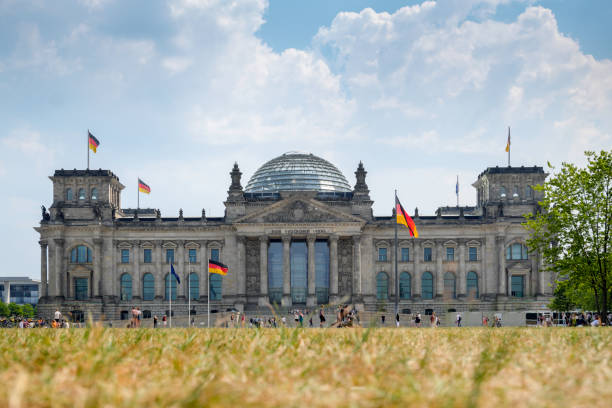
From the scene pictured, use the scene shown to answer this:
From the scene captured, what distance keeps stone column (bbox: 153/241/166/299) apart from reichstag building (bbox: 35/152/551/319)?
0.44ft

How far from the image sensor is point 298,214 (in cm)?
8194

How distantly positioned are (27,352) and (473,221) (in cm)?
8202

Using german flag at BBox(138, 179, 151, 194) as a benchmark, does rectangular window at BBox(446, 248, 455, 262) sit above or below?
below

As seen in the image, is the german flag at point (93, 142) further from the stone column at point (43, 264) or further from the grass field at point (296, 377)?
the grass field at point (296, 377)

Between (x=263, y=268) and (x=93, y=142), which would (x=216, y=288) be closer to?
(x=263, y=268)

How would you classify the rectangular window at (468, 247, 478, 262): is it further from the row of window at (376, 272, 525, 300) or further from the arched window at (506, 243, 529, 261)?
the arched window at (506, 243, 529, 261)

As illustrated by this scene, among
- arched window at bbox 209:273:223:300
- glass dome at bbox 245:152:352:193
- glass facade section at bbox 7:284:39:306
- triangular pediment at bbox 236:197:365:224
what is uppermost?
glass dome at bbox 245:152:352:193

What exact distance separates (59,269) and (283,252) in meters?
29.1

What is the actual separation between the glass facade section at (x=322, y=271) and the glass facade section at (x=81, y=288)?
30217mm

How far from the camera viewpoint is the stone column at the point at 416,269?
278ft

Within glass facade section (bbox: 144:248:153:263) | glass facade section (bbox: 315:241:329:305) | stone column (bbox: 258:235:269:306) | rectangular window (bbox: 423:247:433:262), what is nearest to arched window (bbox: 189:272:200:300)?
glass facade section (bbox: 144:248:153:263)

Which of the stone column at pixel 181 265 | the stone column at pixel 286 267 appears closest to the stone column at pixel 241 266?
the stone column at pixel 286 267

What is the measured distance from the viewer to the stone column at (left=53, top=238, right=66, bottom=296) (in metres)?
83.0

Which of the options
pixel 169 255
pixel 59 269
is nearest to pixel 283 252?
pixel 169 255
